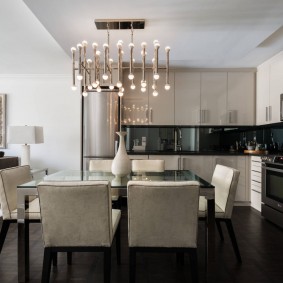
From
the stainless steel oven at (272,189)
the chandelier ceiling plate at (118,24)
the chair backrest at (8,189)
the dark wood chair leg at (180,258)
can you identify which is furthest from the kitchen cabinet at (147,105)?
the dark wood chair leg at (180,258)

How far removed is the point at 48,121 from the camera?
16.0ft

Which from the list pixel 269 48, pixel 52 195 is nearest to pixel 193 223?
pixel 52 195

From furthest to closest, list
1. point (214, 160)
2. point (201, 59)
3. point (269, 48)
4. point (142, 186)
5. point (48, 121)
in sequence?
Result: 1. point (48, 121)
2. point (214, 160)
3. point (201, 59)
4. point (269, 48)
5. point (142, 186)

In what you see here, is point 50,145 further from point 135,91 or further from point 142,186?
point 142,186

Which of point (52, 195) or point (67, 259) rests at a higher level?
point (52, 195)

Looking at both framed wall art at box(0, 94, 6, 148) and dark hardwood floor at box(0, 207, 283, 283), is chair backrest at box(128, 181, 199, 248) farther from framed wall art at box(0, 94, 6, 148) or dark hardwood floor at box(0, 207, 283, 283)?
framed wall art at box(0, 94, 6, 148)

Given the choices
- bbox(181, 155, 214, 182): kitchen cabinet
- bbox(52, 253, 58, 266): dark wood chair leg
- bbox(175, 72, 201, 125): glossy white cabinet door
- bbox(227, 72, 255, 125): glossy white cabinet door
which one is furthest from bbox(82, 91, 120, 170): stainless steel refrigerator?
bbox(52, 253, 58, 266): dark wood chair leg

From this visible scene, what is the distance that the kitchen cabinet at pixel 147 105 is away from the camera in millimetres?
4555

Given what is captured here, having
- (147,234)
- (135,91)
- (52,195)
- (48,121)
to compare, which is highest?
(135,91)

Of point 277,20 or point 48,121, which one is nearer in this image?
point 277,20

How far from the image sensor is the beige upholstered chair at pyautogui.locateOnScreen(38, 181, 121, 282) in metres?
1.58

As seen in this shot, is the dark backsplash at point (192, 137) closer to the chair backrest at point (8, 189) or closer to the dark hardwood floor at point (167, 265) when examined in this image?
the dark hardwood floor at point (167, 265)

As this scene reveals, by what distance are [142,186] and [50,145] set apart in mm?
3760

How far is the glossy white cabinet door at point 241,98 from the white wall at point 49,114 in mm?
2870
